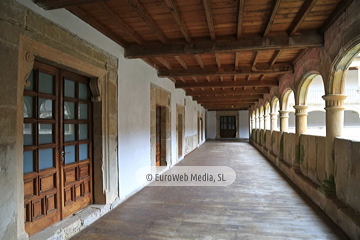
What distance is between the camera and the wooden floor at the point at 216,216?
8.85ft

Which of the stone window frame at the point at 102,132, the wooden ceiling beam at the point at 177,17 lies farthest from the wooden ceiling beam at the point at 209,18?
the stone window frame at the point at 102,132

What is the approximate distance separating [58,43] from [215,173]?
465cm

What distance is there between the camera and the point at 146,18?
9.59ft

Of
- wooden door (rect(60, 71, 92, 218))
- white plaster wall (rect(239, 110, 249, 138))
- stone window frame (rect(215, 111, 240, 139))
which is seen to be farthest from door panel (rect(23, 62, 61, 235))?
white plaster wall (rect(239, 110, 249, 138))

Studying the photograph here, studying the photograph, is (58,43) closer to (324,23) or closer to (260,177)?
(324,23)

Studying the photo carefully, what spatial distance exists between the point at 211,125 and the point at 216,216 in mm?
18464

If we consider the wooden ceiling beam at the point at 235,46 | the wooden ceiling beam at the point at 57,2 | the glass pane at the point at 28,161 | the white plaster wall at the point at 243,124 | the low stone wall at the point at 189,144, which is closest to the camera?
the wooden ceiling beam at the point at 57,2

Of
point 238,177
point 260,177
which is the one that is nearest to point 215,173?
point 238,177

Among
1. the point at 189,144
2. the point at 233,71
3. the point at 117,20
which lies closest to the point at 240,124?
the point at 189,144

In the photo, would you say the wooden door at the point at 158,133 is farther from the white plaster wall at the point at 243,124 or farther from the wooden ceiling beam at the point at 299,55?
the white plaster wall at the point at 243,124

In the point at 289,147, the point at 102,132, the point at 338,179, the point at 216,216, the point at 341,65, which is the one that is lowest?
the point at 216,216

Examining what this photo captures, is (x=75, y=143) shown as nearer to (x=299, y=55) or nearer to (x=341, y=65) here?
(x=341, y=65)

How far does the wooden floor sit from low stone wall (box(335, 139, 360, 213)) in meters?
0.40

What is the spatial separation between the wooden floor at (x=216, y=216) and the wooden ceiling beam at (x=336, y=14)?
8.48ft
